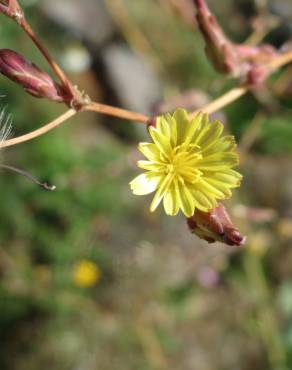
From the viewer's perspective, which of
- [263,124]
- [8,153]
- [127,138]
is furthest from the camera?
[127,138]

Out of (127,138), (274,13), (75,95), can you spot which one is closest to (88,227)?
(127,138)

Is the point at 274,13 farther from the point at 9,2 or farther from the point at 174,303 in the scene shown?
the point at 9,2

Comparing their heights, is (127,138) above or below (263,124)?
above

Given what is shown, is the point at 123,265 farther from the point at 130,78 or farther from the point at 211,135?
the point at 211,135

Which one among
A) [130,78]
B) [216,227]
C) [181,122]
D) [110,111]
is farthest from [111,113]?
[130,78]

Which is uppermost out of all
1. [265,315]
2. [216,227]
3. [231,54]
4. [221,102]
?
[265,315]

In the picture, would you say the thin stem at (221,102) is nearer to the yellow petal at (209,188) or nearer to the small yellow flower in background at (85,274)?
the yellow petal at (209,188)

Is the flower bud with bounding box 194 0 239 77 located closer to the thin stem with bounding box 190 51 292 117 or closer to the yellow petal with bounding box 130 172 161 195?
the thin stem with bounding box 190 51 292 117
